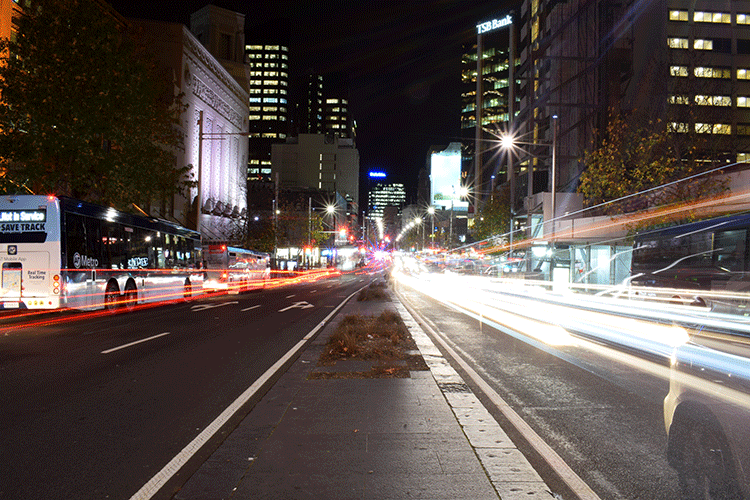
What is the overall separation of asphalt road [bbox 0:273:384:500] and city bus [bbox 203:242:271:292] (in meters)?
20.1

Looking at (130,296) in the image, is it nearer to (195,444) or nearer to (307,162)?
(195,444)

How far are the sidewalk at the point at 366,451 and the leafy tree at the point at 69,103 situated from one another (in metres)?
18.3

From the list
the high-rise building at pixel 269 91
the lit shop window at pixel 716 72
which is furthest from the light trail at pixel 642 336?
the high-rise building at pixel 269 91

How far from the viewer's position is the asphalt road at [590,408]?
4.41 metres

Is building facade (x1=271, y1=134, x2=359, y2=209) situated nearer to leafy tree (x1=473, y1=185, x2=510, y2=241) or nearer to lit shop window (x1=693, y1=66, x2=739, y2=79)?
leafy tree (x1=473, y1=185, x2=510, y2=241)

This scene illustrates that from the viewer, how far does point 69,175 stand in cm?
2162

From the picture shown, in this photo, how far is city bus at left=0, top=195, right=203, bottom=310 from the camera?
15.9 meters

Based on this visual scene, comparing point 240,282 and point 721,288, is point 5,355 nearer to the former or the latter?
point 721,288

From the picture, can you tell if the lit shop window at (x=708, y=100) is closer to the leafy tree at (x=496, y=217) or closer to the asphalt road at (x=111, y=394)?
the leafy tree at (x=496, y=217)

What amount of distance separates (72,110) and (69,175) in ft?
8.87

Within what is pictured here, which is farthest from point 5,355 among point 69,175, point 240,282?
point 240,282

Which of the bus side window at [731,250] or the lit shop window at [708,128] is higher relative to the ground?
the lit shop window at [708,128]

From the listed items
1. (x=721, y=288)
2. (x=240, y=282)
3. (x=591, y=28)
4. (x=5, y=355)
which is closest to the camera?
(x=5, y=355)

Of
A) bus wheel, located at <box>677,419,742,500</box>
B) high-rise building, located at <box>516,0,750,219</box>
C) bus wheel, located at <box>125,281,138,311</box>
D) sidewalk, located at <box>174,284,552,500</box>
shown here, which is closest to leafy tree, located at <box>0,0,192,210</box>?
bus wheel, located at <box>125,281,138,311</box>
